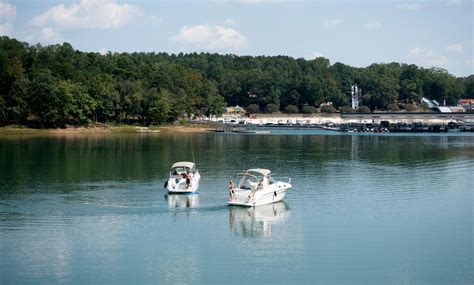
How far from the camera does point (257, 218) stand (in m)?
47.6

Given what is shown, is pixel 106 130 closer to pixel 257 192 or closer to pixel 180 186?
pixel 180 186

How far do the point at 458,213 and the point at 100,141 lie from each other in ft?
252

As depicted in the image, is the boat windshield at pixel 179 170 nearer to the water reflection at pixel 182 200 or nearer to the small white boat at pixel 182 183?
the small white boat at pixel 182 183

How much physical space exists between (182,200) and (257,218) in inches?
307

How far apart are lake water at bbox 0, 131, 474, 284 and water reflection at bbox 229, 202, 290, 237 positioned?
0.08 metres

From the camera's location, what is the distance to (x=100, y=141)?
4670 inches

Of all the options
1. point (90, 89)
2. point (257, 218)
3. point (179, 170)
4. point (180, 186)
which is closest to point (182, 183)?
point (180, 186)

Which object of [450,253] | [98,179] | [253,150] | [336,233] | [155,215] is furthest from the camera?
[253,150]

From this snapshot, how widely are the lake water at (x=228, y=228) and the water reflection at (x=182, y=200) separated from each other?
73 millimetres

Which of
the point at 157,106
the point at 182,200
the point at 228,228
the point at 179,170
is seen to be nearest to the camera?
the point at 228,228

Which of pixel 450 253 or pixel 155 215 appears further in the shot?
pixel 155 215

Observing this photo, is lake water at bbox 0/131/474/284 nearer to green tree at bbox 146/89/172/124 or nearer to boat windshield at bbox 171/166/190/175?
boat windshield at bbox 171/166/190/175

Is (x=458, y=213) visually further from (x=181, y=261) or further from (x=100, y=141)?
(x=100, y=141)

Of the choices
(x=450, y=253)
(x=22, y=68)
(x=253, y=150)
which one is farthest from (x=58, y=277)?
(x=22, y=68)
